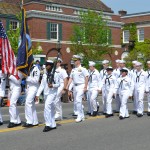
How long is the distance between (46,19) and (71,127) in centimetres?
2880

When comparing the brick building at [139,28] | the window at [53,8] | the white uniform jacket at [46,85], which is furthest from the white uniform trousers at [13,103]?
the brick building at [139,28]

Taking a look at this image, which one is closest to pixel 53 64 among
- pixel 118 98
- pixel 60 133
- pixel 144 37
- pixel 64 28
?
pixel 60 133

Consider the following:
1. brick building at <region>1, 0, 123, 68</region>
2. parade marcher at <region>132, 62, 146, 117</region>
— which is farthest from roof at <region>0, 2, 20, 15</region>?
parade marcher at <region>132, 62, 146, 117</region>

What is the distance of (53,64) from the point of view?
10609 millimetres

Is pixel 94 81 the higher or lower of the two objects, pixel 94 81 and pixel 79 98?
the higher

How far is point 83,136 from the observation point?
31.1 feet

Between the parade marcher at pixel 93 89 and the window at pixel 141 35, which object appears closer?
the parade marcher at pixel 93 89

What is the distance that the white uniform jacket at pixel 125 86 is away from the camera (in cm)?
1328

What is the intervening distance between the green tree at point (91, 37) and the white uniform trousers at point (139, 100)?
2208 centimetres

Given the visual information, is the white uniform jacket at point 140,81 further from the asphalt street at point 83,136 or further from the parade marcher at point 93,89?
the asphalt street at point 83,136

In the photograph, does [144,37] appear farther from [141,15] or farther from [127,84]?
[127,84]

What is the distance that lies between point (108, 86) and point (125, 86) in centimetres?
63

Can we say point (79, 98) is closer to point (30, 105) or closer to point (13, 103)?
point (30, 105)

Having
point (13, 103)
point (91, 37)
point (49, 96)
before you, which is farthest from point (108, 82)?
point (91, 37)
